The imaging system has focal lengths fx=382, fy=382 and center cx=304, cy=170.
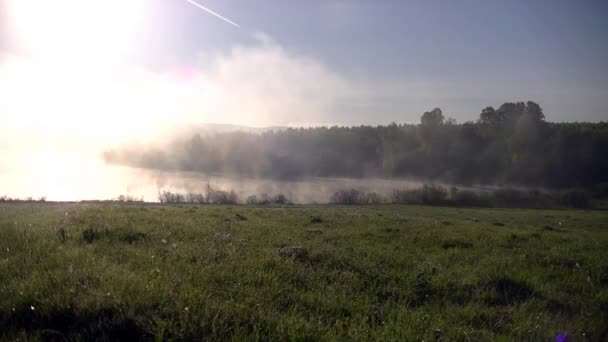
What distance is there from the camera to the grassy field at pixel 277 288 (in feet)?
13.4

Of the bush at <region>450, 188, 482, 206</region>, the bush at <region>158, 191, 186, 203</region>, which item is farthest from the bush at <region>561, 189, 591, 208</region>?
the bush at <region>158, 191, 186, 203</region>

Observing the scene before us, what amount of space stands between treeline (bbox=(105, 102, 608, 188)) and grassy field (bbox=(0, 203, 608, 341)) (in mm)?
81897

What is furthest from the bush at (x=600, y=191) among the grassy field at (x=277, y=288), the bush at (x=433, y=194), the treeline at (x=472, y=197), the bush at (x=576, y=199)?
the grassy field at (x=277, y=288)

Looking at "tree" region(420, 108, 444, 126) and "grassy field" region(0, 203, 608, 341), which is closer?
"grassy field" region(0, 203, 608, 341)

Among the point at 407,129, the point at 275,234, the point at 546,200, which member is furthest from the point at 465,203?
the point at 275,234

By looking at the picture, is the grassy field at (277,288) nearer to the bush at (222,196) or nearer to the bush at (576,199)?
the bush at (222,196)

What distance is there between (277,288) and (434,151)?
303ft

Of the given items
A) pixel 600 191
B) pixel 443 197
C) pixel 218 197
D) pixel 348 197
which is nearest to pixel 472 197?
pixel 443 197

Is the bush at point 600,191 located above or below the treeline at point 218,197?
above

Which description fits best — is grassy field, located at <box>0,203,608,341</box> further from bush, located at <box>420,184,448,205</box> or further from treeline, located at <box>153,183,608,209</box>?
bush, located at <box>420,184,448,205</box>

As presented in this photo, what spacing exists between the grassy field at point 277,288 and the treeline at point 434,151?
81.9 metres

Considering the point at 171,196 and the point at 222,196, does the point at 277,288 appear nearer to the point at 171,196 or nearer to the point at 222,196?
the point at 171,196

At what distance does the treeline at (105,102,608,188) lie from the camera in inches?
3157

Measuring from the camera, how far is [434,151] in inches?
3617
